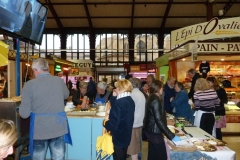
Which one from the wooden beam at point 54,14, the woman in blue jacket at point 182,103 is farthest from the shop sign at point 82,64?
the woman in blue jacket at point 182,103

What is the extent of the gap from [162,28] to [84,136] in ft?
54.2

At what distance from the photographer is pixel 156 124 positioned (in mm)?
3438

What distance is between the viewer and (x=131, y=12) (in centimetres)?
1797

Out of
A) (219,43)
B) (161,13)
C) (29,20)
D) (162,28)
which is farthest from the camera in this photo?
(162,28)

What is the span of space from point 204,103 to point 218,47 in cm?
321

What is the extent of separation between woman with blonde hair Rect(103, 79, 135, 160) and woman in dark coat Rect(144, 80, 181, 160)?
30 cm

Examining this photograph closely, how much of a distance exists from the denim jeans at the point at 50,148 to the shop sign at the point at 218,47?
518 cm

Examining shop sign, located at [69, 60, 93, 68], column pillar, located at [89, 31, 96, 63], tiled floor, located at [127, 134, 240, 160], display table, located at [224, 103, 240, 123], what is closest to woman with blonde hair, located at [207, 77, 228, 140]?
tiled floor, located at [127, 134, 240, 160]

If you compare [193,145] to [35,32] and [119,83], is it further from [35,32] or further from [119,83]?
[35,32]

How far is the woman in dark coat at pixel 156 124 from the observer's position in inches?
132

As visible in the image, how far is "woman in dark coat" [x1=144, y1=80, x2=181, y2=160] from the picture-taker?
11.0 ft

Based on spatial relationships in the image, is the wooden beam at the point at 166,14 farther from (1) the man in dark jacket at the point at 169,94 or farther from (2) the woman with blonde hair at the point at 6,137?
(2) the woman with blonde hair at the point at 6,137

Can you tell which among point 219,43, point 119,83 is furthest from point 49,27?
point 119,83

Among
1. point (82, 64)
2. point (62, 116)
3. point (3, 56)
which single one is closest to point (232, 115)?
point (62, 116)
